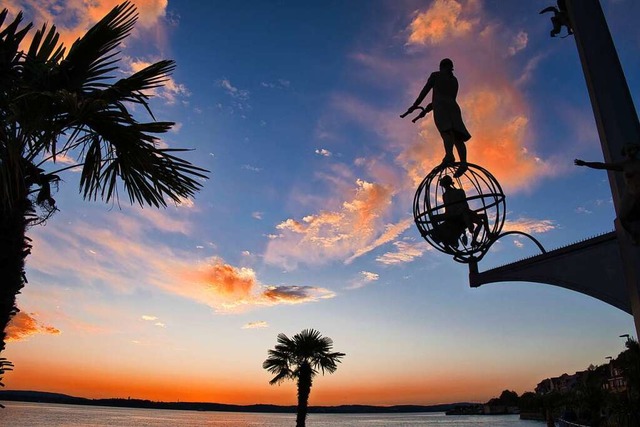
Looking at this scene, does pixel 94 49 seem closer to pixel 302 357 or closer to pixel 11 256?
pixel 11 256

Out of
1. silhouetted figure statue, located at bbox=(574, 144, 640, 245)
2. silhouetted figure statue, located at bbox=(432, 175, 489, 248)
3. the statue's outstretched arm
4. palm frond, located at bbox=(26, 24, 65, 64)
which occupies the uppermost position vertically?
palm frond, located at bbox=(26, 24, 65, 64)

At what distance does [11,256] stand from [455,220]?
465cm

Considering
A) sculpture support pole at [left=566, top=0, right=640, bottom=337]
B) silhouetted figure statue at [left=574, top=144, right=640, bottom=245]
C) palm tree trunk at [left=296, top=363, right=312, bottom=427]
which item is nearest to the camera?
silhouetted figure statue at [left=574, top=144, right=640, bottom=245]

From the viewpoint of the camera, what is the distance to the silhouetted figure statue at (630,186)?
2021 mm

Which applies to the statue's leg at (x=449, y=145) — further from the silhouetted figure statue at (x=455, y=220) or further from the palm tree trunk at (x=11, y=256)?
the palm tree trunk at (x=11, y=256)

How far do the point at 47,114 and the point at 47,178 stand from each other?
2.67 feet

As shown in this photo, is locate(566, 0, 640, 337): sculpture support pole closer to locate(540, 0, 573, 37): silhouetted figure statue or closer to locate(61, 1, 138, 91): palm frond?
locate(540, 0, 573, 37): silhouetted figure statue

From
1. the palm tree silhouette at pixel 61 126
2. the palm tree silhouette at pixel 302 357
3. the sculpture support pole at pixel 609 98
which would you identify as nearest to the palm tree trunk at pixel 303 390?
the palm tree silhouette at pixel 302 357

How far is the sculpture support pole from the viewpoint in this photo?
217cm

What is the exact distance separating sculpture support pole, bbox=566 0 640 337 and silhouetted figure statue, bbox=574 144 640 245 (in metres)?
0.09

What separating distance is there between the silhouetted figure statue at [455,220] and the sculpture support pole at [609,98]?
1144mm

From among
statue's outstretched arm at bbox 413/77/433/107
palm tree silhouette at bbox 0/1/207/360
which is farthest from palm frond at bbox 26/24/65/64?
statue's outstretched arm at bbox 413/77/433/107

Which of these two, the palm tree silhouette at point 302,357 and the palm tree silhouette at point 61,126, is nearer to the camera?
the palm tree silhouette at point 61,126

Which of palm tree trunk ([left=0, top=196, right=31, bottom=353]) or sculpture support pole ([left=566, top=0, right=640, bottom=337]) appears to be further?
palm tree trunk ([left=0, top=196, right=31, bottom=353])
